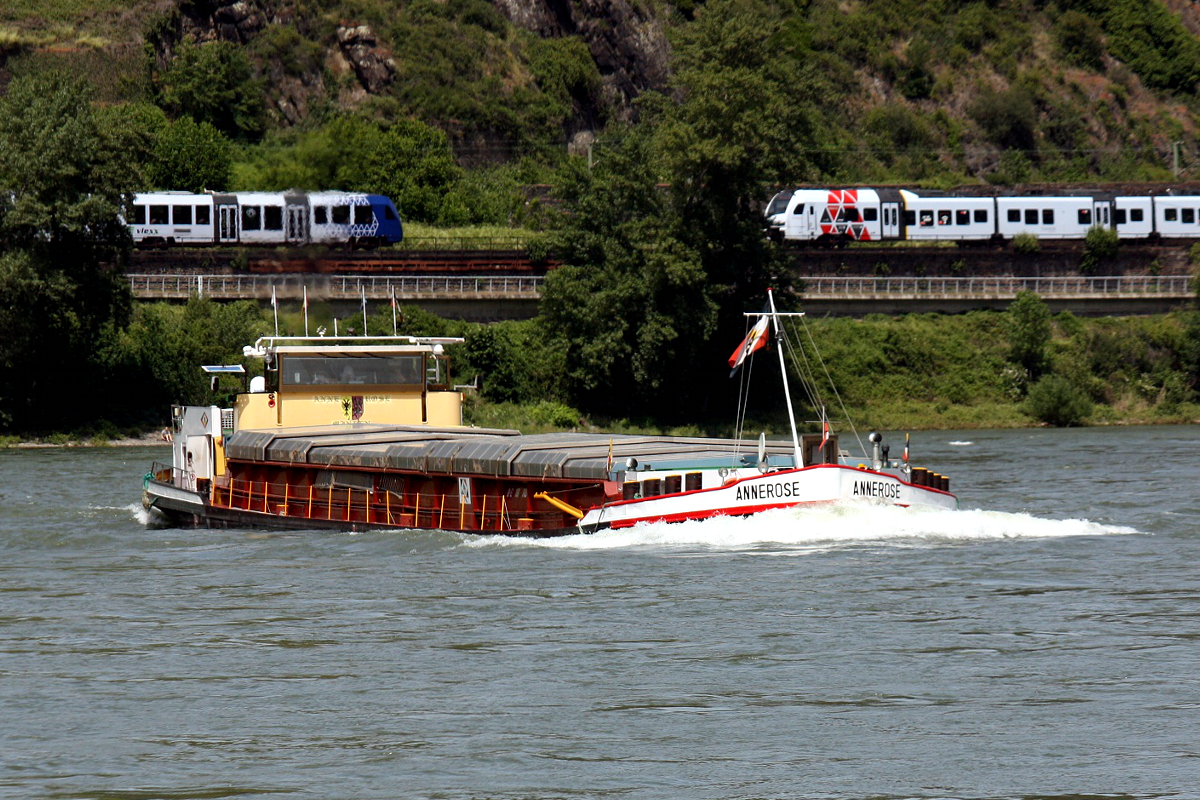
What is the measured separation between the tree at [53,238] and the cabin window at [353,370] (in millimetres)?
27949

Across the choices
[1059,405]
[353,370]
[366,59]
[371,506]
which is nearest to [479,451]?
[371,506]

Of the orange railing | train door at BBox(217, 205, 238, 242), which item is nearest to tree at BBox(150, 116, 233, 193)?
train door at BBox(217, 205, 238, 242)

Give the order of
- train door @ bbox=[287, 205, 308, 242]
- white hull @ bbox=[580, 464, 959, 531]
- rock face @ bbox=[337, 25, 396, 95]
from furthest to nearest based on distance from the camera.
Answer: rock face @ bbox=[337, 25, 396, 95]
train door @ bbox=[287, 205, 308, 242]
white hull @ bbox=[580, 464, 959, 531]

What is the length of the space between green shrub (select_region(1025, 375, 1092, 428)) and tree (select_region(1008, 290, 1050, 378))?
4.38 meters

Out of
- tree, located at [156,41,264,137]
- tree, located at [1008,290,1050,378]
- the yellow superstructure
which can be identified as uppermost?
tree, located at [156,41,264,137]

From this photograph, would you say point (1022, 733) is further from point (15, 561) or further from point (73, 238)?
point (73, 238)

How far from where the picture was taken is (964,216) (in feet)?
294

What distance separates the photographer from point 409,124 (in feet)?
299

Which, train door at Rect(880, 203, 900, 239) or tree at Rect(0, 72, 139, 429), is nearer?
tree at Rect(0, 72, 139, 429)

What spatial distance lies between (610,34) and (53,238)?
6405 centimetres

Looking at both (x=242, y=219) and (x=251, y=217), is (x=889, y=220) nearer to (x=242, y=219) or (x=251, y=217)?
(x=251, y=217)

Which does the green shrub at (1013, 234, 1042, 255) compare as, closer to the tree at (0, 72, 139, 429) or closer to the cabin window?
the tree at (0, 72, 139, 429)

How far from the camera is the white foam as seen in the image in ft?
92.0

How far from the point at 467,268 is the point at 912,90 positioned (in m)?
63.4
